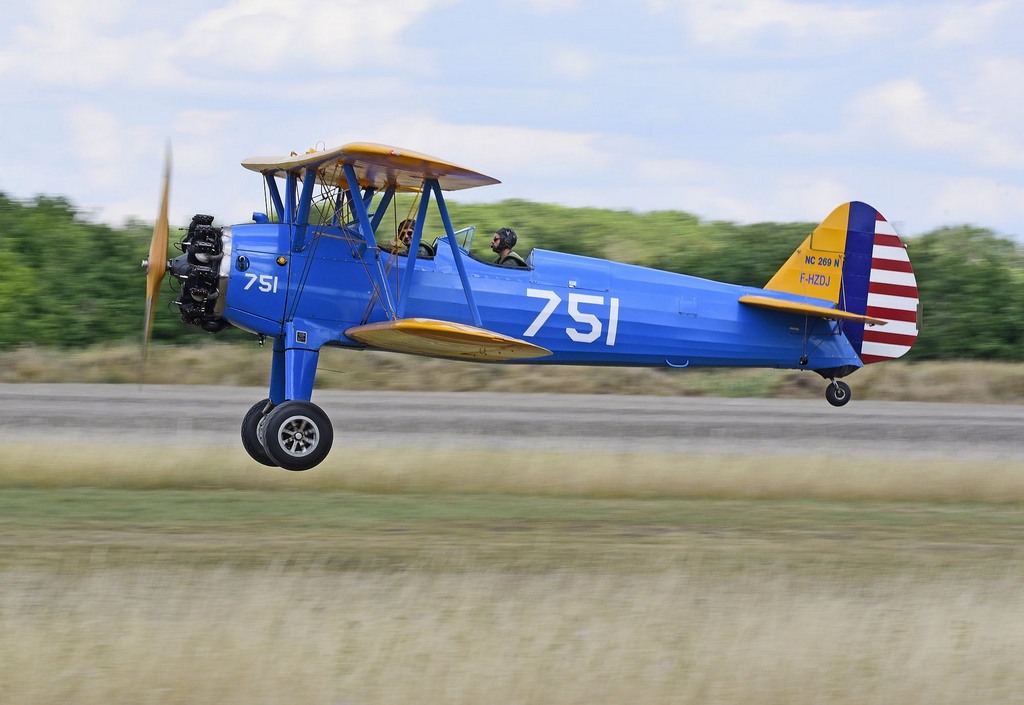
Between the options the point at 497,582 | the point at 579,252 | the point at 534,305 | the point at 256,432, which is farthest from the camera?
the point at 579,252

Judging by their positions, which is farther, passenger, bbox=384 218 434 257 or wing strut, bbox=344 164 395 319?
passenger, bbox=384 218 434 257

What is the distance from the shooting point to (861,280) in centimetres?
1638

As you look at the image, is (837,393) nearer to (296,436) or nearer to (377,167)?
(377,167)

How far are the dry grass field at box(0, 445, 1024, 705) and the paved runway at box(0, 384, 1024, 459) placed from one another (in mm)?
2496

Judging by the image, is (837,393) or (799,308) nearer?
(799,308)

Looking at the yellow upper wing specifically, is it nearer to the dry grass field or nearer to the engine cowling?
the engine cowling

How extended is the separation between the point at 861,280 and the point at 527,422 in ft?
21.6

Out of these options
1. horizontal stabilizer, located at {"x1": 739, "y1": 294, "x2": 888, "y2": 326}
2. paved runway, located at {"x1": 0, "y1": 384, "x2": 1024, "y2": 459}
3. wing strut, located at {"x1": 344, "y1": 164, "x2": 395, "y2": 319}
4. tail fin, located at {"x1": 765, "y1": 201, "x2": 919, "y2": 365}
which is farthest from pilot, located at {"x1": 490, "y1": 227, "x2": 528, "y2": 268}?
paved runway, located at {"x1": 0, "y1": 384, "x2": 1024, "y2": 459}

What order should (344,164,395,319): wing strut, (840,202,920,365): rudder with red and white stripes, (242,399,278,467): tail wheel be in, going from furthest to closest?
(840,202,920,365): rudder with red and white stripes, (242,399,278,467): tail wheel, (344,164,395,319): wing strut

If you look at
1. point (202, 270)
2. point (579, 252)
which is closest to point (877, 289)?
point (202, 270)

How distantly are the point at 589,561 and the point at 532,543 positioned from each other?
972 mm

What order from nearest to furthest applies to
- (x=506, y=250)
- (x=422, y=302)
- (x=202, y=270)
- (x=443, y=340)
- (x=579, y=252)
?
(x=202, y=270)
(x=443, y=340)
(x=422, y=302)
(x=506, y=250)
(x=579, y=252)

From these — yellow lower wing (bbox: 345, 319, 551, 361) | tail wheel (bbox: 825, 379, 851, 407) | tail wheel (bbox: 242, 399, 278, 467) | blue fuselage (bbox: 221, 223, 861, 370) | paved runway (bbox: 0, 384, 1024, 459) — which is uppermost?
blue fuselage (bbox: 221, 223, 861, 370)

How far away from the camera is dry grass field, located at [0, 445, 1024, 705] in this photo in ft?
23.2
